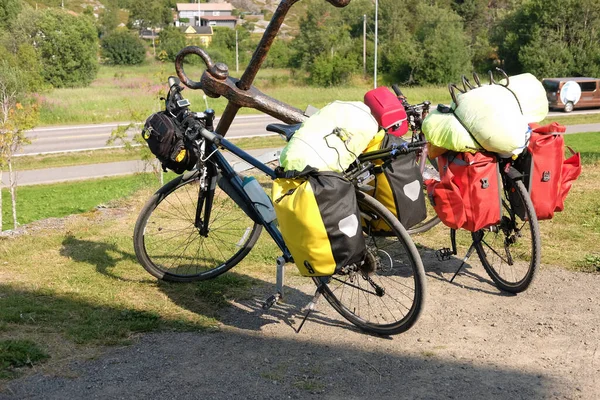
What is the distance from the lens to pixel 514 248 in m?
5.43

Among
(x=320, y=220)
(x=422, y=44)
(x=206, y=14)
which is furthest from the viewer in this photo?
(x=206, y=14)

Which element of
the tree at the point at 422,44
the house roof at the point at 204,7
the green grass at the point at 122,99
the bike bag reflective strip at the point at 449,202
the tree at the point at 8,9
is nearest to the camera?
the bike bag reflective strip at the point at 449,202

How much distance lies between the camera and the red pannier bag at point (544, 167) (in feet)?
15.9

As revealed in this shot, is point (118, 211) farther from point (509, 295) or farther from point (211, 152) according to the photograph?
point (509, 295)

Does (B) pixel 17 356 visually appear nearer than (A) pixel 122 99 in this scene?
Yes

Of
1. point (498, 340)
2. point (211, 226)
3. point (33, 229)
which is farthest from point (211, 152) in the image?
point (33, 229)

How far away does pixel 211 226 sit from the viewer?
581 centimetres

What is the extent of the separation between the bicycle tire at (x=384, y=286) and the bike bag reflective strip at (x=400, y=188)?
0.53 feet

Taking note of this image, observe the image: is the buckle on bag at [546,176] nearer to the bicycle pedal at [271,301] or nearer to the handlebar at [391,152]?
the handlebar at [391,152]

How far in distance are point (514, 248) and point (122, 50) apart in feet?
285

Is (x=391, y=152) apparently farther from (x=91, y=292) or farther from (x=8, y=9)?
(x=8, y=9)

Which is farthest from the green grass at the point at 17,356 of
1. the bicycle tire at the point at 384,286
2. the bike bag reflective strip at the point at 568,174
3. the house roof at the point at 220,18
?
the house roof at the point at 220,18

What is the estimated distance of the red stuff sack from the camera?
5.77 metres

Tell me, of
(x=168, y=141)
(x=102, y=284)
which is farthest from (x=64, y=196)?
(x=168, y=141)
